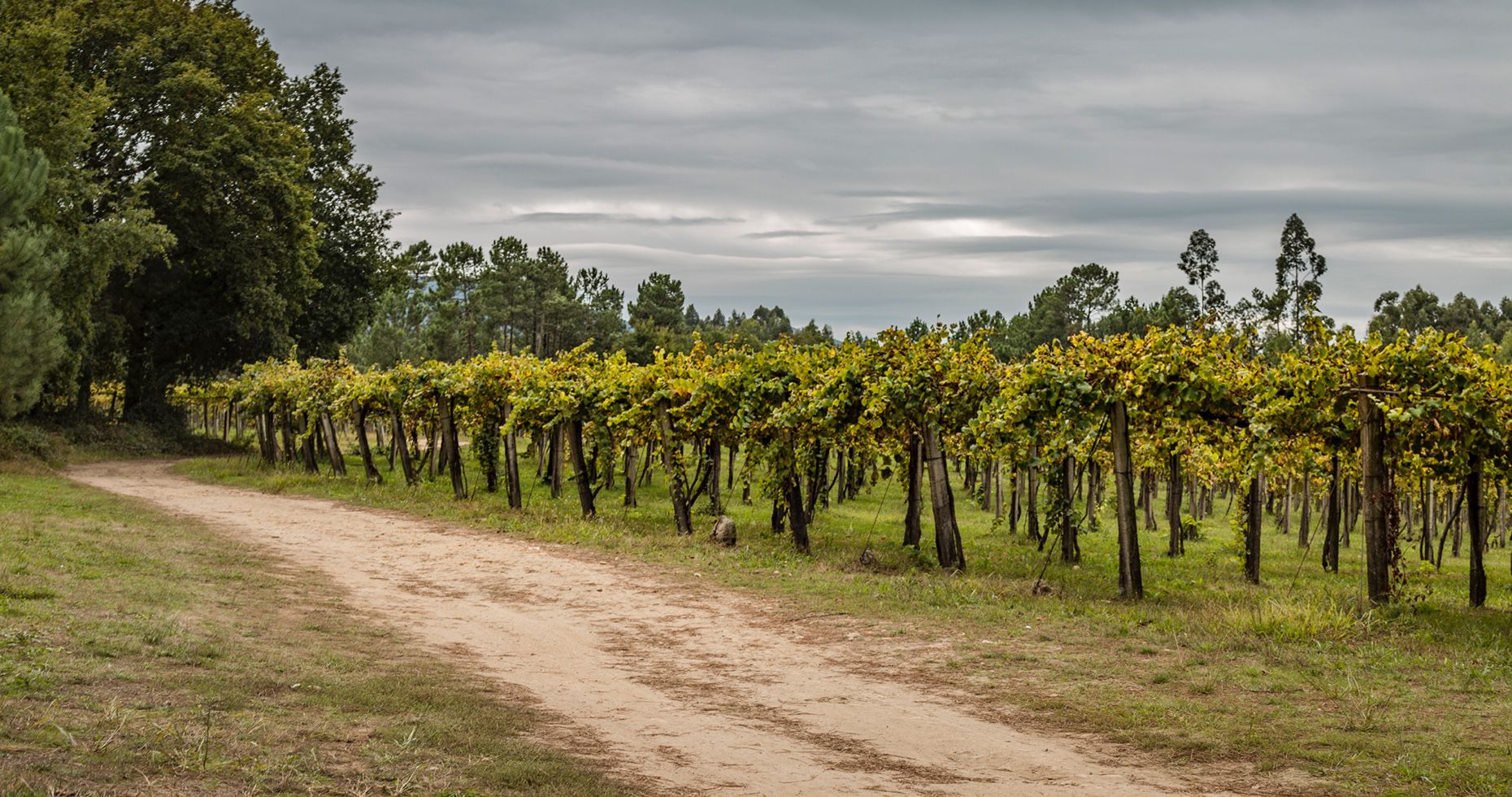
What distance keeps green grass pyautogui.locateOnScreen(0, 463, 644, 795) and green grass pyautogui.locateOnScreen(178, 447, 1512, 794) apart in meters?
4.15

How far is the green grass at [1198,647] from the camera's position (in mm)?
7391

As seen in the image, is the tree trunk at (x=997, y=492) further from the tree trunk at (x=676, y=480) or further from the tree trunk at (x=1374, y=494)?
the tree trunk at (x=1374, y=494)

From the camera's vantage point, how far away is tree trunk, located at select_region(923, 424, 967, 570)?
15.9 metres

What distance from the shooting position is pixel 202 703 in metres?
7.12

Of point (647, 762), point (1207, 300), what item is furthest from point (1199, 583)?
point (1207, 300)

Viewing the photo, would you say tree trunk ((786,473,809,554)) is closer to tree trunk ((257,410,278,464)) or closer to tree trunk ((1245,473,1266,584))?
tree trunk ((1245,473,1266,584))

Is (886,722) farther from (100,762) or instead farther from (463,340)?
(463,340)

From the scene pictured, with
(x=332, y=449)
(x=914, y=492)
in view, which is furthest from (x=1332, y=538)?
Answer: (x=332, y=449)

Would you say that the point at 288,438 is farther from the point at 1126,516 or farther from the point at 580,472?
the point at 1126,516

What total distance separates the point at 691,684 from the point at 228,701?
12.1ft

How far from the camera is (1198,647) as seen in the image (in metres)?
10.5

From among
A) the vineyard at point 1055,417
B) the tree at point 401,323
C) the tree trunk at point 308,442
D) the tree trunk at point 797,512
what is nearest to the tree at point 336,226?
the tree at point 401,323

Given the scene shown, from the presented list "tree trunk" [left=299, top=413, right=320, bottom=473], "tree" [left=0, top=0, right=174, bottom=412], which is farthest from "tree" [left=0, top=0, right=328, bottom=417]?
"tree trunk" [left=299, top=413, right=320, bottom=473]

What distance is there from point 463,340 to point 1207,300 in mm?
55693
